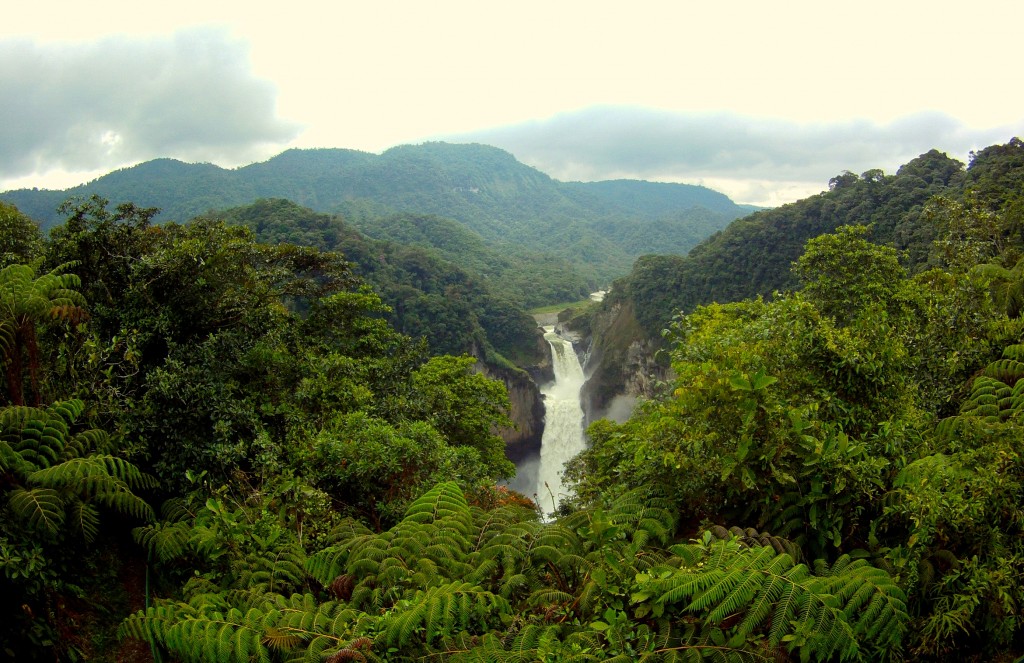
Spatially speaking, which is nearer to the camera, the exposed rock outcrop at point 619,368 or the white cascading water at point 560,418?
the white cascading water at point 560,418

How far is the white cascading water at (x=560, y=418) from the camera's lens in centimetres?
4602

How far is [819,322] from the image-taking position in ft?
19.2

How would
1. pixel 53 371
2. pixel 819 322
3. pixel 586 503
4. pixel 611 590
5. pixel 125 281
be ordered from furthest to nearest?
1. pixel 125 281
2. pixel 586 503
3. pixel 53 371
4. pixel 819 322
5. pixel 611 590

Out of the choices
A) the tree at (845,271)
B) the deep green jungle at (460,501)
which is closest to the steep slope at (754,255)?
the tree at (845,271)

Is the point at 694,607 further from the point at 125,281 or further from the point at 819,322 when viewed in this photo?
the point at 125,281

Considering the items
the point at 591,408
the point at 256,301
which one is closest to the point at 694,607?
the point at 256,301

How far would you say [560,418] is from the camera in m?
52.0

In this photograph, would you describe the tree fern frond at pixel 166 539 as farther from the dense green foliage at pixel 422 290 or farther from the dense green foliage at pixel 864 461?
the dense green foliage at pixel 422 290

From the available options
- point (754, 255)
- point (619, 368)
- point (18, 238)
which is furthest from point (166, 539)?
point (754, 255)

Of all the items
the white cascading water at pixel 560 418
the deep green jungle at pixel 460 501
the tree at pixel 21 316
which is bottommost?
the white cascading water at pixel 560 418

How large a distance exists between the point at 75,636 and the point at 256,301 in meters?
7.04

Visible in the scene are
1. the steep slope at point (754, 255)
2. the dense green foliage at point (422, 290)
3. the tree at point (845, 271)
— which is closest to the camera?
the tree at point (845, 271)

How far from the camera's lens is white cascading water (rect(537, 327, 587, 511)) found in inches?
1812

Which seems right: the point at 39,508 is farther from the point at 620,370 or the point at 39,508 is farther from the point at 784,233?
the point at 784,233
